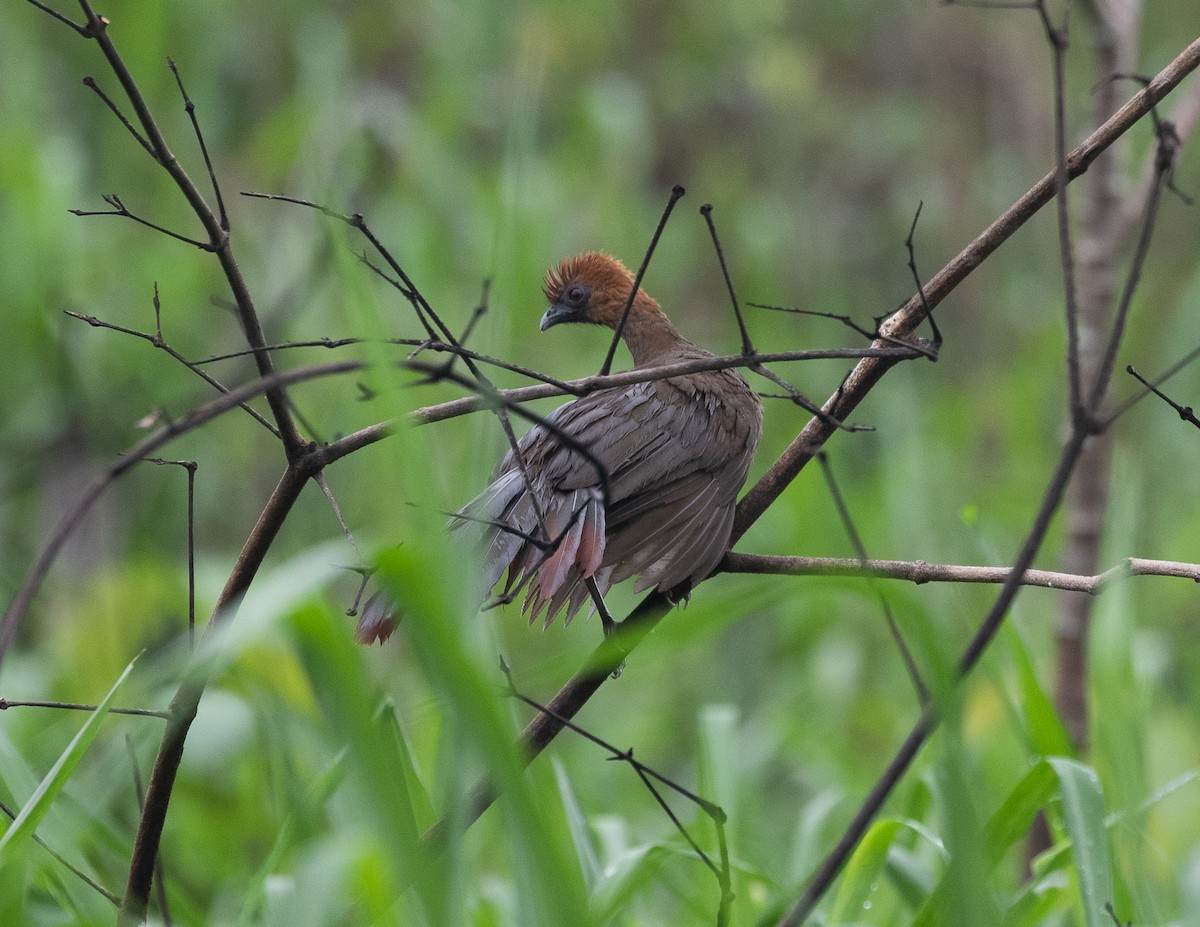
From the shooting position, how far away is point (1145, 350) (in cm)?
588

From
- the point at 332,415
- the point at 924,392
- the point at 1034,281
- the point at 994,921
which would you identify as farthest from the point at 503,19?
the point at 994,921

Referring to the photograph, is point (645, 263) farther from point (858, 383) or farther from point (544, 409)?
point (544, 409)

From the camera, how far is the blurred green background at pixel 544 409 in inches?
48.0

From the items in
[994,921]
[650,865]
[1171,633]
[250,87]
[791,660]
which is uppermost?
[250,87]

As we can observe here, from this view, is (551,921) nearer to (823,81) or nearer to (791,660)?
(791,660)

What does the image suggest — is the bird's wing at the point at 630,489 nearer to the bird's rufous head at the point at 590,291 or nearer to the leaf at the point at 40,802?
the bird's rufous head at the point at 590,291

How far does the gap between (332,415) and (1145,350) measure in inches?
149

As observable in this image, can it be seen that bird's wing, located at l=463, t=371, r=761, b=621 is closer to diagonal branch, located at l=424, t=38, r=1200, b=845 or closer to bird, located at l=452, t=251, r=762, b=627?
bird, located at l=452, t=251, r=762, b=627

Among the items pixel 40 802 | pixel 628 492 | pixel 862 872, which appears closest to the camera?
pixel 40 802

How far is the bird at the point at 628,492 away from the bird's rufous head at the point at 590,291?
32 cm

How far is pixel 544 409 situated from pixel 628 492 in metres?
1.12

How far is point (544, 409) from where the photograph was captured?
3.30 meters

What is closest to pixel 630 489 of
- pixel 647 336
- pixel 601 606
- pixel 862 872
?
pixel 601 606

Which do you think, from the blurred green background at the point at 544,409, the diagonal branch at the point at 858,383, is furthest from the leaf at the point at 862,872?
the diagonal branch at the point at 858,383
